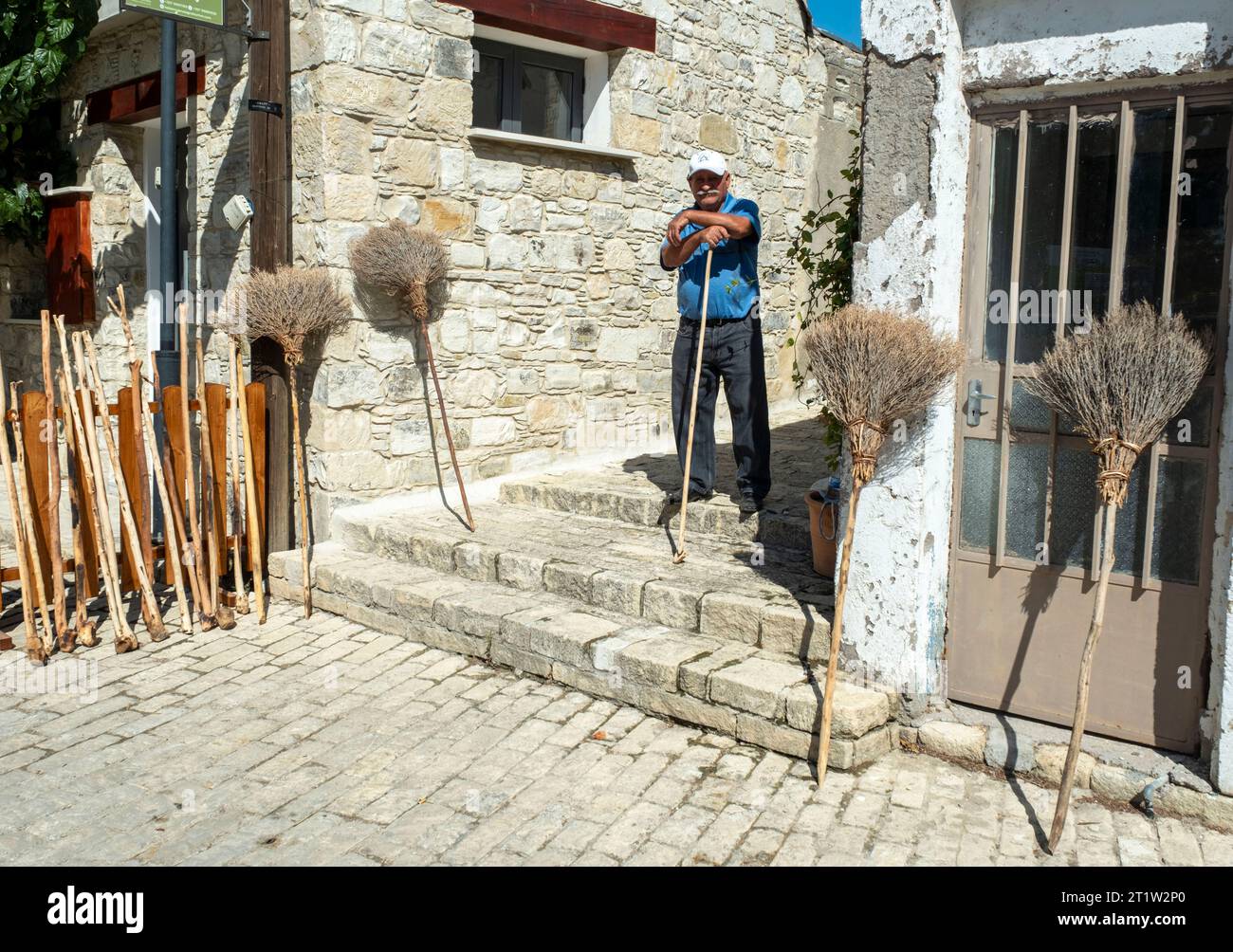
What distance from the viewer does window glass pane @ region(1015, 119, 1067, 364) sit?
4.05 m

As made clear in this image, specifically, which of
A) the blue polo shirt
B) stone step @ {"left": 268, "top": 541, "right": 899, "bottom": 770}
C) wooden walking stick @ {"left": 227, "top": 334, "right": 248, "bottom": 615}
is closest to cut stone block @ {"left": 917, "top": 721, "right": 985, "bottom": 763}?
stone step @ {"left": 268, "top": 541, "right": 899, "bottom": 770}

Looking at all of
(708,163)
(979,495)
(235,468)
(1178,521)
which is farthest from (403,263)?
(1178,521)

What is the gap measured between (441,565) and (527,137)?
122 inches

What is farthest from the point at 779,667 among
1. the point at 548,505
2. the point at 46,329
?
the point at 46,329

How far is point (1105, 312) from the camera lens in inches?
154

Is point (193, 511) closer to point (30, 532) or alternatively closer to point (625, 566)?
point (30, 532)

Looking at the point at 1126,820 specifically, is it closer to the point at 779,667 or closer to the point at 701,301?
the point at 779,667

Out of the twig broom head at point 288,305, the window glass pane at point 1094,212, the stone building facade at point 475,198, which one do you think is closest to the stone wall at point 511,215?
the stone building facade at point 475,198

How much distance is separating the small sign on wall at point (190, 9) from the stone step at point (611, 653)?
10.1 ft

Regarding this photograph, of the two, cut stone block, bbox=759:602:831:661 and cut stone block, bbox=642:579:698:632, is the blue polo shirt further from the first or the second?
cut stone block, bbox=759:602:831:661

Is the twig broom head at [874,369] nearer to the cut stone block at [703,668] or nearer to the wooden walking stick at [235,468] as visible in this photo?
the cut stone block at [703,668]

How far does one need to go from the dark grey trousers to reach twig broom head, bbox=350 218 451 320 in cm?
176

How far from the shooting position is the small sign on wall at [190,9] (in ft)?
19.3

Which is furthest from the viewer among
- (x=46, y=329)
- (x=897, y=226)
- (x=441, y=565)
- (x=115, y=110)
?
(x=115, y=110)
